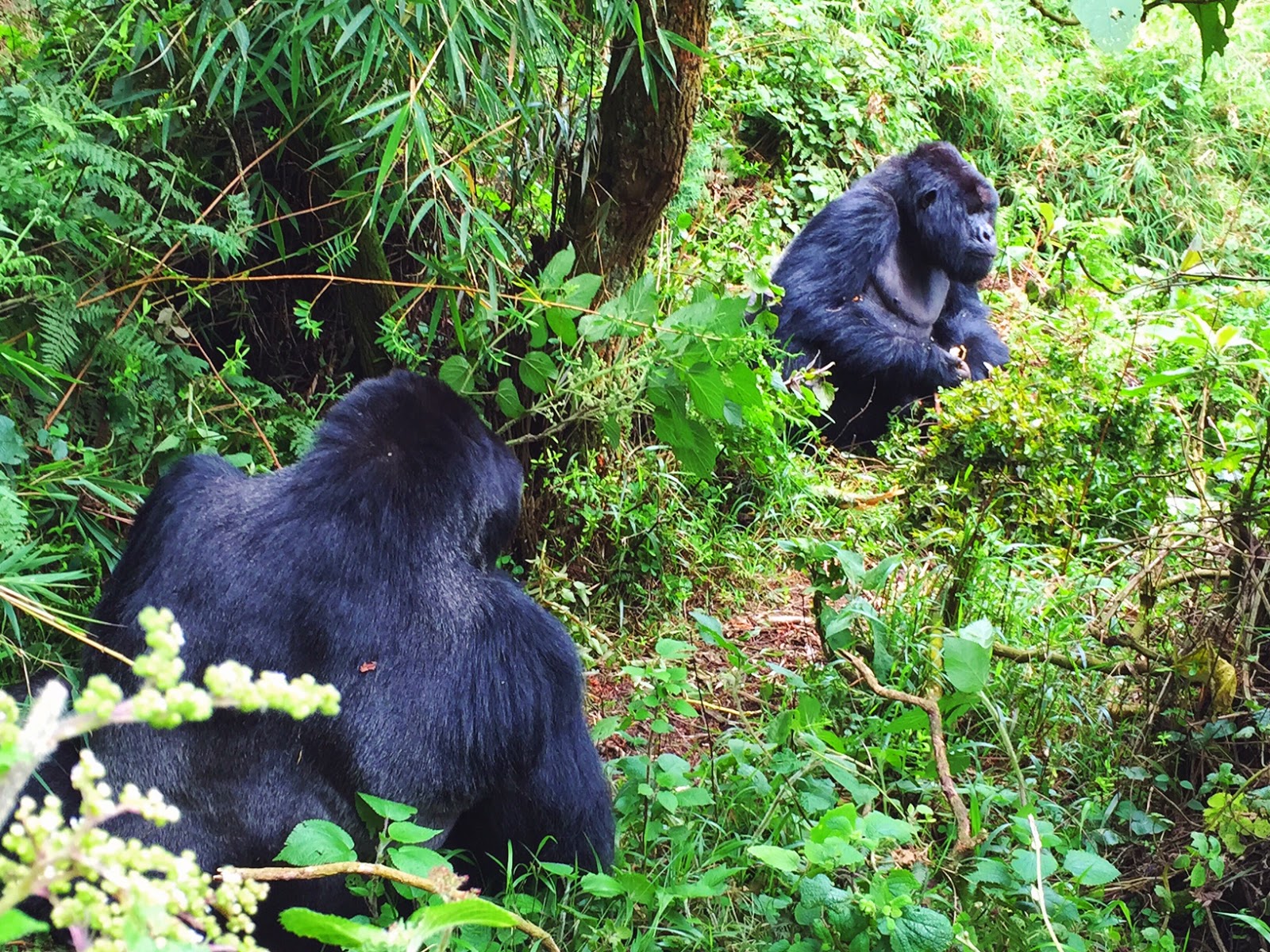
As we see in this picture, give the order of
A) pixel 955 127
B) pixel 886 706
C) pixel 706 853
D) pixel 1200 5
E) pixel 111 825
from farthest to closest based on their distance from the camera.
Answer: pixel 955 127 < pixel 886 706 < pixel 706 853 < pixel 111 825 < pixel 1200 5

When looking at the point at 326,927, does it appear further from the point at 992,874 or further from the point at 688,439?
the point at 688,439

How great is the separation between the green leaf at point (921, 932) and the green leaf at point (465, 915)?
1.07 m

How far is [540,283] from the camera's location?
331cm

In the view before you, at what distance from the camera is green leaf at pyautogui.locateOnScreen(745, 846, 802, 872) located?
2.24m

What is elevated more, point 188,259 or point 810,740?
point 188,259

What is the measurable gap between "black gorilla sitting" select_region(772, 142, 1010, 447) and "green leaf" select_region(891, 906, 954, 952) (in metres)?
3.55

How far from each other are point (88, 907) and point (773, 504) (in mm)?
3892

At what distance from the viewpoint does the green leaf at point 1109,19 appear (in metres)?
1.04

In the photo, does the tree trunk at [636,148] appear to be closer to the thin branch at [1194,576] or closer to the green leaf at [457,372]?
the green leaf at [457,372]

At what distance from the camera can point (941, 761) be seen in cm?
263

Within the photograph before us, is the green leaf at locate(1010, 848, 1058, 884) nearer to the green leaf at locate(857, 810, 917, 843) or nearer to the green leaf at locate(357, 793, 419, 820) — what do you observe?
the green leaf at locate(857, 810, 917, 843)

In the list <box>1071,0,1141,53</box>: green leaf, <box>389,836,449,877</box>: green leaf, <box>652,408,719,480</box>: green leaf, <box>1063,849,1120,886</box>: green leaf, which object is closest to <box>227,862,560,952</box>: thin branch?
<box>389,836,449,877</box>: green leaf

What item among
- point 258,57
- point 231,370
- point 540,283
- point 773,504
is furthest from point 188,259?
point 773,504

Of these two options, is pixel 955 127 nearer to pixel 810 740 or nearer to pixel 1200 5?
pixel 810 740
